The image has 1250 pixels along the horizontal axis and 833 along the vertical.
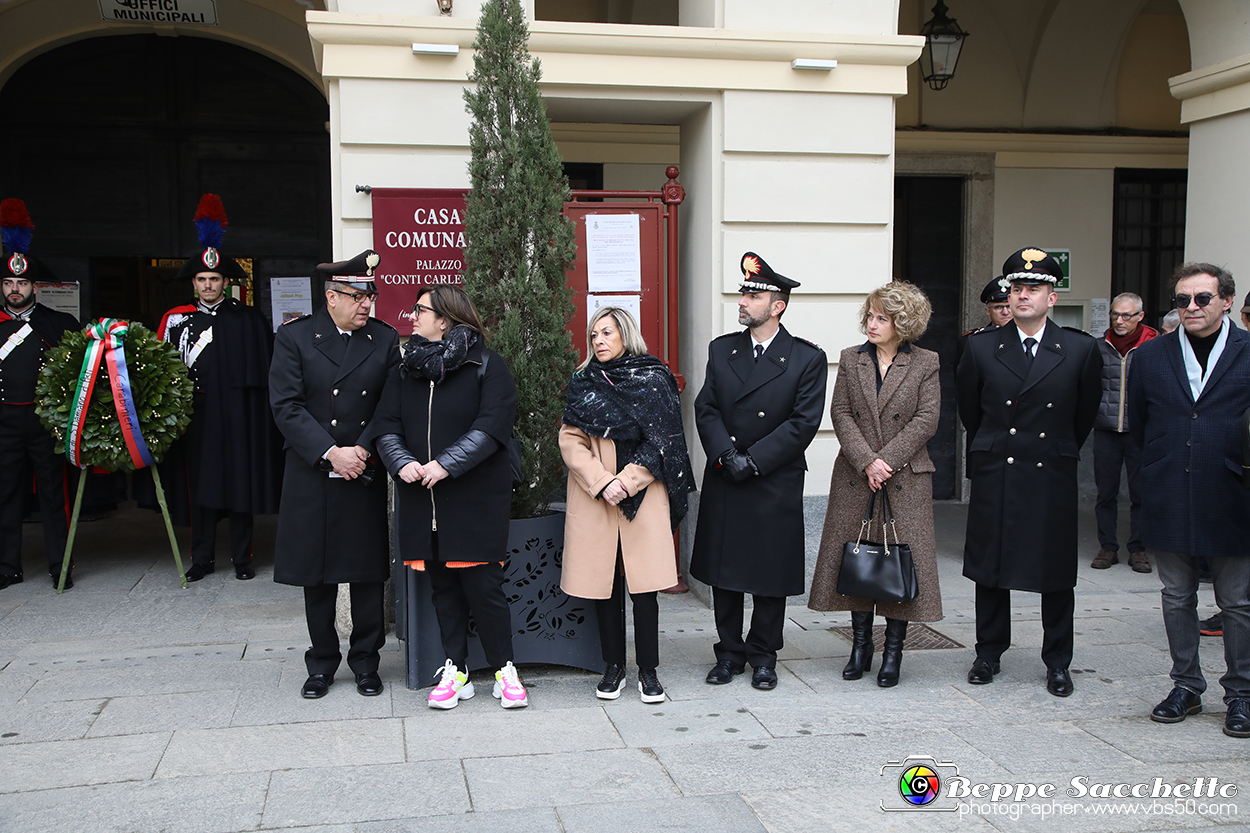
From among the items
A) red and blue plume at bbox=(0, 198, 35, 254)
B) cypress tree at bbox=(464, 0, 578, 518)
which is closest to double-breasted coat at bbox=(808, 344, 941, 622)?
cypress tree at bbox=(464, 0, 578, 518)

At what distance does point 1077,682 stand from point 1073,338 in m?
1.66

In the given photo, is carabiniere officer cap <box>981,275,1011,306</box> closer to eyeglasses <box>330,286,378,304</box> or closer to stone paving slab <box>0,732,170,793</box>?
eyeglasses <box>330,286,378,304</box>

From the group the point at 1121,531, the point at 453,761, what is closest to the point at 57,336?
the point at 453,761

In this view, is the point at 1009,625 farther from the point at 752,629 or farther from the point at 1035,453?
the point at 752,629

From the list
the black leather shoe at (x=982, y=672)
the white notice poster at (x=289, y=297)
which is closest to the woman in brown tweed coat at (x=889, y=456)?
the black leather shoe at (x=982, y=672)

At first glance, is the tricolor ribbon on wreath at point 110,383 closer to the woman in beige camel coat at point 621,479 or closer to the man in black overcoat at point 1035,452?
the woman in beige camel coat at point 621,479

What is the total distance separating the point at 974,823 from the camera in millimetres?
3510

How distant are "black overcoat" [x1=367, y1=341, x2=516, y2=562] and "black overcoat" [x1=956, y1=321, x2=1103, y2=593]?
7.59ft

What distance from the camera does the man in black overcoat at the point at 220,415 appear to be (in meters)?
7.18

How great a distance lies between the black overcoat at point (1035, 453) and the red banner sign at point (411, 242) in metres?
2.97

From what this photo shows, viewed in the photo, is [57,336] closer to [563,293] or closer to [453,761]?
[563,293]

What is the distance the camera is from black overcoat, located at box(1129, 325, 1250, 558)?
4.39 metres

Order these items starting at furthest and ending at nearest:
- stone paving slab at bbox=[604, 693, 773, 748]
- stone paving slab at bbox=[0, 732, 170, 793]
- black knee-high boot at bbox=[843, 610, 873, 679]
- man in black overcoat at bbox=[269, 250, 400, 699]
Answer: black knee-high boot at bbox=[843, 610, 873, 679]
man in black overcoat at bbox=[269, 250, 400, 699]
stone paving slab at bbox=[604, 693, 773, 748]
stone paving slab at bbox=[0, 732, 170, 793]

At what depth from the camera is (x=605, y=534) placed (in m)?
4.71
